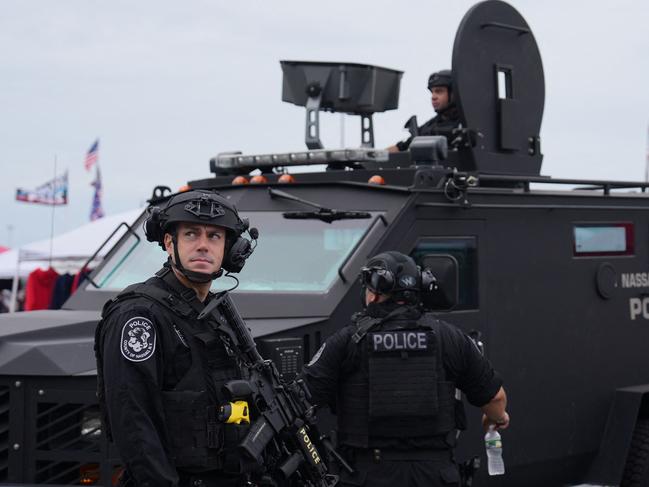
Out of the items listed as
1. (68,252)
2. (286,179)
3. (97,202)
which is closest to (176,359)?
(286,179)

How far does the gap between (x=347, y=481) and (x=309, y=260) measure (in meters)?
1.34

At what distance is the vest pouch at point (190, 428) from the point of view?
3.57 m

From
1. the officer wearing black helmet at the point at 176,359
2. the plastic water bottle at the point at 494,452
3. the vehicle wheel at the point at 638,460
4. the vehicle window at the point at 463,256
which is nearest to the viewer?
the officer wearing black helmet at the point at 176,359

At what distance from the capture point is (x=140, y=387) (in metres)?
3.48

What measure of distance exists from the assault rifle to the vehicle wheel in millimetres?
3048

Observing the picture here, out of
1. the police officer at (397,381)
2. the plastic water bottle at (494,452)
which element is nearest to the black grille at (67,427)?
the police officer at (397,381)

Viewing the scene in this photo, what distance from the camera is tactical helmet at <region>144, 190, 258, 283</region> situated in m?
3.73

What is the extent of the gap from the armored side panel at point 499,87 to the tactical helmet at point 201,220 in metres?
3.36

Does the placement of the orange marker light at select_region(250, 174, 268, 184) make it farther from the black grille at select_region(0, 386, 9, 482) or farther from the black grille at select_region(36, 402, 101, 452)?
the black grille at select_region(0, 386, 9, 482)

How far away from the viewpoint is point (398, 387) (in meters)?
4.79

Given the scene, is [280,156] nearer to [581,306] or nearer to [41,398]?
[581,306]

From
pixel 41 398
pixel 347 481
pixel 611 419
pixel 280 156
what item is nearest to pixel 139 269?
pixel 280 156

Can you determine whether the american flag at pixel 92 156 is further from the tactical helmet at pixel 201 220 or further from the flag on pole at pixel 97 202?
the tactical helmet at pixel 201 220

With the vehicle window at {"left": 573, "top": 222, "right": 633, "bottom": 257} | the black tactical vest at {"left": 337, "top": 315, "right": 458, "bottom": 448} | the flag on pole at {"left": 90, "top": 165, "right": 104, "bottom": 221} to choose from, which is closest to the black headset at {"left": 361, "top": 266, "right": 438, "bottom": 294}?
the black tactical vest at {"left": 337, "top": 315, "right": 458, "bottom": 448}
